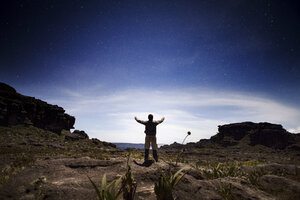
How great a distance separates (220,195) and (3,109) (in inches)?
2243

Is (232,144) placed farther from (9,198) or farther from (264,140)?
(9,198)

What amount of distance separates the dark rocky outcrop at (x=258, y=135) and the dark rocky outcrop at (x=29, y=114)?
278 feet

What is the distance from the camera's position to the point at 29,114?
178 feet

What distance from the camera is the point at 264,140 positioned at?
10175 centimetres

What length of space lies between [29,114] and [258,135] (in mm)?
119548

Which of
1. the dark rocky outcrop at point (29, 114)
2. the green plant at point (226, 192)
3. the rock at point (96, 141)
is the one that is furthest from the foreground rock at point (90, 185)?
the dark rocky outcrop at point (29, 114)

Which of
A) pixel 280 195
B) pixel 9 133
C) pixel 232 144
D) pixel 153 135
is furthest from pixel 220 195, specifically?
pixel 232 144

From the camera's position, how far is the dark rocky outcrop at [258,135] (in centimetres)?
10012

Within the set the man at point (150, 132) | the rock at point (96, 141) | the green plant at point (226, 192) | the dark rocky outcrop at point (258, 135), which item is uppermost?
the dark rocky outcrop at point (258, 135)

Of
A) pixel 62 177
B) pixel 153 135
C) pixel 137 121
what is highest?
pixel 137 121

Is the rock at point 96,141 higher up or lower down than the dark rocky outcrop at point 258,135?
lower down

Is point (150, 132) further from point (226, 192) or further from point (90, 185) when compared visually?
point (226, 192)

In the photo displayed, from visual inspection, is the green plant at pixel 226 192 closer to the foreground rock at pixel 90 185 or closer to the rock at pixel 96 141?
the foreground rock at pixel 90 185

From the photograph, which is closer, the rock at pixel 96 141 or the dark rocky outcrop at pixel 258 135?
the rock at pixel 96 141
